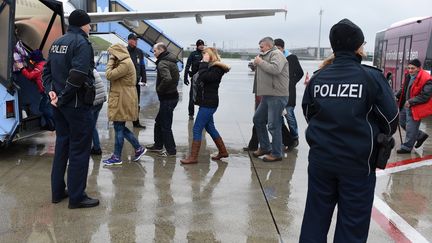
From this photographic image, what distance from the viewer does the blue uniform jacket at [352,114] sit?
2.74 meters

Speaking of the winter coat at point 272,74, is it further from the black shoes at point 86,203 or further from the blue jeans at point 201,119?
the black shoes at point 86,203

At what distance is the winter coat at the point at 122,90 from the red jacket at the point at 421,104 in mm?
4641

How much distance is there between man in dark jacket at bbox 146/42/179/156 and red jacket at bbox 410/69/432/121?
158 inches

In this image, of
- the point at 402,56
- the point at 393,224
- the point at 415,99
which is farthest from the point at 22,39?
the point at 402,56

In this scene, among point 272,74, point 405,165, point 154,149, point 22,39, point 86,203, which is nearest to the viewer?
point 86,203

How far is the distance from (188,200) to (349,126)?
2.46m

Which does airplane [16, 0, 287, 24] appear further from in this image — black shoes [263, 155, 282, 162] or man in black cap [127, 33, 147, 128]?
black shoes [263, 155, 282, 162]

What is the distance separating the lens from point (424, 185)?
562 cm

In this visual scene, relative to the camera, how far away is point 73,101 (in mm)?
4309

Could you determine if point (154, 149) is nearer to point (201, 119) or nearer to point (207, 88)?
point (201, 119)

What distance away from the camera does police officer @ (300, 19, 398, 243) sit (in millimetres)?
2752

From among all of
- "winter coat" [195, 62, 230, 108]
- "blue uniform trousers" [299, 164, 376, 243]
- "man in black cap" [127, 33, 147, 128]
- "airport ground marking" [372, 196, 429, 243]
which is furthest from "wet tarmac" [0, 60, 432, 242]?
"man in black cap" [127, 33, 147, 128]

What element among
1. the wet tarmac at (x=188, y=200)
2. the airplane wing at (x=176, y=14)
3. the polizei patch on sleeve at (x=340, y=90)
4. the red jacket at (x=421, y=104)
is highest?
the airplane wing at (x=176, y=14)

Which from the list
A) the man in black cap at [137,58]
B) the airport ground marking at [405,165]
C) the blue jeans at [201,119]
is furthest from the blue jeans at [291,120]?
the man in black cap at [137,58]
